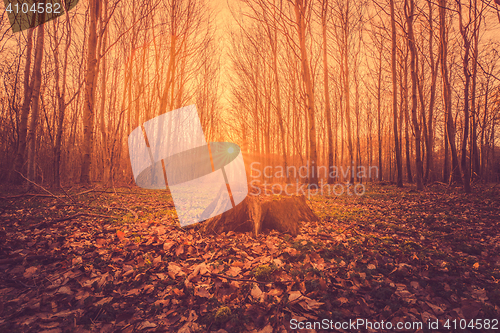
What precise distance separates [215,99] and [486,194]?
2250 cm

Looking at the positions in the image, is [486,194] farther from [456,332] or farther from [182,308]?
[182,308]

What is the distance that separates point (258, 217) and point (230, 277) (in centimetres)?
180

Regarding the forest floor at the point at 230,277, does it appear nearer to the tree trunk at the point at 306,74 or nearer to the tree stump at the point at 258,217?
the tree stump at the point at 258,217

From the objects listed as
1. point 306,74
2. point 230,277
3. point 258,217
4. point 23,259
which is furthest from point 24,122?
point 306,74

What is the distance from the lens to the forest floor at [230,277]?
182cm

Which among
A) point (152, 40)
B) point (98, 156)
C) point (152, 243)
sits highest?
point (152, 40)

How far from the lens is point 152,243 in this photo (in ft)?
10.5

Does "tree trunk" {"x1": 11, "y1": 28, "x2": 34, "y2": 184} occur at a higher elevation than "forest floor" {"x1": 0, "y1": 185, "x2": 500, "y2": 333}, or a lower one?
higher

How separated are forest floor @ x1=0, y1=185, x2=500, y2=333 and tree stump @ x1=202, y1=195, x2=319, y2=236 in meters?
0.22

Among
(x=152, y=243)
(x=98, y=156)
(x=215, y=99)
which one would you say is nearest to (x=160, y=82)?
(x=98, y=156)

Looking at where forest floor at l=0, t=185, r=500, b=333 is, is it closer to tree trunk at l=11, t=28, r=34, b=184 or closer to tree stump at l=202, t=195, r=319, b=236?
tree stump at l=202, t=195, r=319, b=236

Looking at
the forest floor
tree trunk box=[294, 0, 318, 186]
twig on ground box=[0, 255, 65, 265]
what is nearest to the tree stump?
the forest floor

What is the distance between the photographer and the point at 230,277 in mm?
2439

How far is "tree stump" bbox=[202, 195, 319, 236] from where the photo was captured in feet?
13.5
